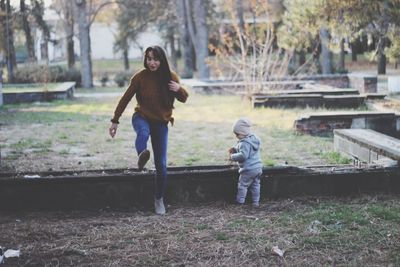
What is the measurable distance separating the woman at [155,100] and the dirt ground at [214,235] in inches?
26.7

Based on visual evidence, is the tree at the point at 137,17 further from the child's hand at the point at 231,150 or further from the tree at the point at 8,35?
the child's hand at the point at 231,150

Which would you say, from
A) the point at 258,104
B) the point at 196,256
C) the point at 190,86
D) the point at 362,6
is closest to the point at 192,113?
the point at 258,104

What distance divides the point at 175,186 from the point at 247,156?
0.80 m

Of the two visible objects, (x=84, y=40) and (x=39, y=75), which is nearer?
(x=39, y=75)

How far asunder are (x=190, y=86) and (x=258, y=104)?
725 centimetres

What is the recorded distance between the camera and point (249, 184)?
586 centimetres

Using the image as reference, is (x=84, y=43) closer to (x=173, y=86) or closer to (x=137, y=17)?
(x=137, y=17)

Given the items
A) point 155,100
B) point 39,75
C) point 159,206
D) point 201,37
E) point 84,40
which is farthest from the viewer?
point 84,40

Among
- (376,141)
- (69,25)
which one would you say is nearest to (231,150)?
Answer: (376,141)

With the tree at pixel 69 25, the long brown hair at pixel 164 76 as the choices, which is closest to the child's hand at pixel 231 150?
the long brown hair at pixel 164 76

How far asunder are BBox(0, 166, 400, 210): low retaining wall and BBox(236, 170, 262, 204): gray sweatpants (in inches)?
6.5

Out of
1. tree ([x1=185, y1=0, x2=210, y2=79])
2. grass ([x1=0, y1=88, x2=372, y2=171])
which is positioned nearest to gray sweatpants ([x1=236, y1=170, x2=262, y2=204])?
grass ([x1=0, y1=88, x2=372, y2=171])

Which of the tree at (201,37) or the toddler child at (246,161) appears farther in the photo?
the tree at (201,37)

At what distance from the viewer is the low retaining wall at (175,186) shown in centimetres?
572
